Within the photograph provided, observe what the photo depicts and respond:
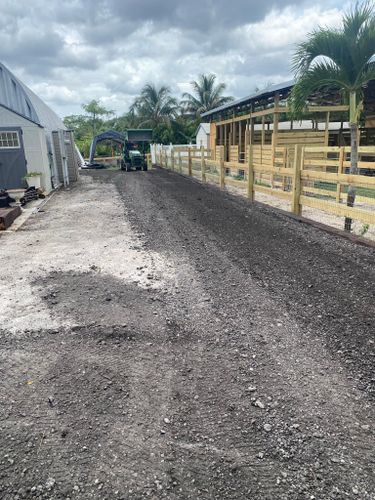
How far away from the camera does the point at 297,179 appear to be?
8.26 m

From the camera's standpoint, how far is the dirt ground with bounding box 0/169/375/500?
201 cm

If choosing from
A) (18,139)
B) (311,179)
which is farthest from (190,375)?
(18,139)

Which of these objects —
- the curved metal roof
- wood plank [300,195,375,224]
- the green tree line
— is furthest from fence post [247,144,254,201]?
the green tree line

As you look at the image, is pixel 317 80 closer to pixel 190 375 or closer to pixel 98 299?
pixel 98 299

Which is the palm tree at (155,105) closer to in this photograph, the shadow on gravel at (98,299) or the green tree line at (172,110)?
the green tree line at (172,110)

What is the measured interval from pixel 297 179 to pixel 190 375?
6.45 metres

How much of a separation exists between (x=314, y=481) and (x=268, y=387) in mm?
761

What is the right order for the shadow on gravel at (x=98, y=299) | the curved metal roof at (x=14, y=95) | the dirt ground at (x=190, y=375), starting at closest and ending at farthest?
the dirt ground at (x=190, y=375) → the shadow on gravel at (x=98, y=299) → the curved metal roof at (x=14, y=95)

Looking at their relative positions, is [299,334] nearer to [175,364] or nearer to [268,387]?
[268,387]

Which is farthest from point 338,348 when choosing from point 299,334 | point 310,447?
point 310,447

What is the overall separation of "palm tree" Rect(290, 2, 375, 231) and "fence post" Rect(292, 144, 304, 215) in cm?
100

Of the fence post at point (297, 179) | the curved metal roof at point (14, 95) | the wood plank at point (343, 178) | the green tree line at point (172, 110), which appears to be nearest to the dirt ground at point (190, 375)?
the wood plank at point (343, 178)

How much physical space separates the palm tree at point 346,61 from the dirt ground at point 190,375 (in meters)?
3.32

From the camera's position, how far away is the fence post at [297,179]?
26.2 ft
